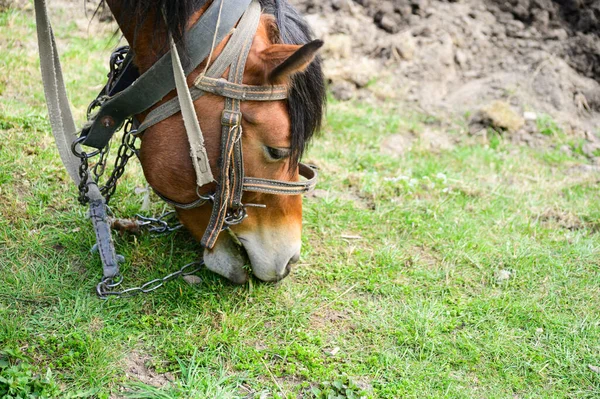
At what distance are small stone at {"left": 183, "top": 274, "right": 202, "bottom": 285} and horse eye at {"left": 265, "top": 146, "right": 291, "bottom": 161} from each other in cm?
88

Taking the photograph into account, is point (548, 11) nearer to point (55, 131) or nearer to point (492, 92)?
point (492, 92)

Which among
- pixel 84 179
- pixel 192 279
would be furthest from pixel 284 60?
pixel 192 279

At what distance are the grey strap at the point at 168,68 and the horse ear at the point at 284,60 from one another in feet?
0.66

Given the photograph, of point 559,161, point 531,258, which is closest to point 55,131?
point 531,258

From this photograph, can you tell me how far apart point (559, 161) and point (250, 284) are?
3.49 meters

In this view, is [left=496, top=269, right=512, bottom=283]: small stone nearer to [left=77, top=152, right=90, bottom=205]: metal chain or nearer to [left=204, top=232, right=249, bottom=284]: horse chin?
[left=204, top=232, right=249, bottom=284]: horse chin

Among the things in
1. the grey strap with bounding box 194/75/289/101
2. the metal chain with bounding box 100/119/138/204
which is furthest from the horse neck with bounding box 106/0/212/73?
the metal chain with bounding box 100/119/138/204

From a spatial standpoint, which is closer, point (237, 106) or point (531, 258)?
point (237, 106)

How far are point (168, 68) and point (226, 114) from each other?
30cm

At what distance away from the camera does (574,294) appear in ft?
10.2

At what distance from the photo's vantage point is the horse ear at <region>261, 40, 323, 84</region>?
202 cm

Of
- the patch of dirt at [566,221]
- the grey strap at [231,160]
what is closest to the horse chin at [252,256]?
the grey strap at [231,160]

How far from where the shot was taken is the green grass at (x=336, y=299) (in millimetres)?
2338

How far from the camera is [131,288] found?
8.64 ft
